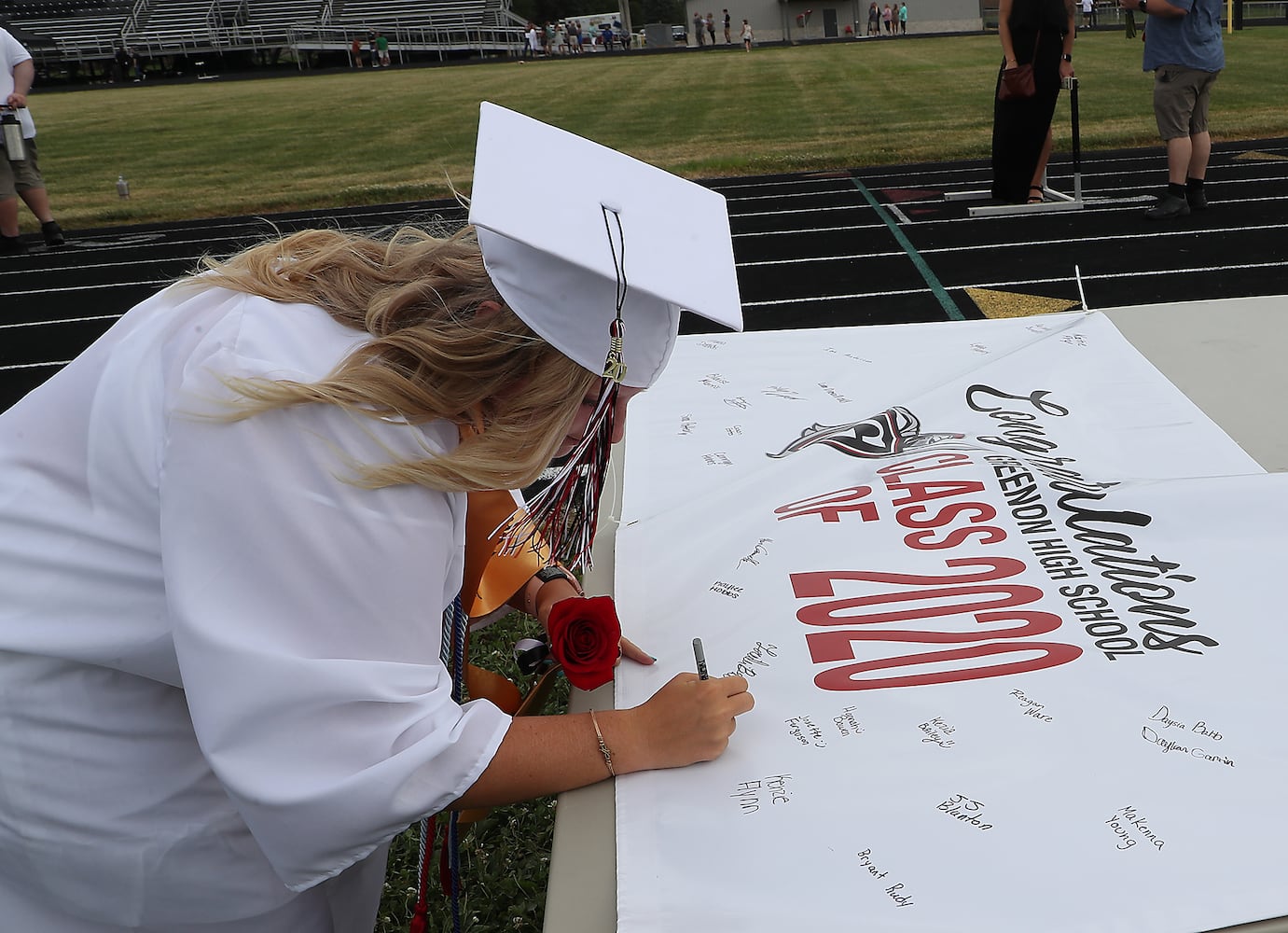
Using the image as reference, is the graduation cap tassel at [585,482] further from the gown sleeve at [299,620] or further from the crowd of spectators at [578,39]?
the crowd of spectators at [578,39]

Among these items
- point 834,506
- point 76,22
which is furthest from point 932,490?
point 76,22

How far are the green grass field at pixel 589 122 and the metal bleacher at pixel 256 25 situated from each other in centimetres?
1289

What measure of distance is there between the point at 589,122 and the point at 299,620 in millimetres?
15439

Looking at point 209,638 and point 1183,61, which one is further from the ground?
point 1183,61

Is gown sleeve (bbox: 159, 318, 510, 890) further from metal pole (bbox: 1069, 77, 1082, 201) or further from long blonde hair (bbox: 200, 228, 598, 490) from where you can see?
metal pole (bbox: 1069, 77, 1082, 201)

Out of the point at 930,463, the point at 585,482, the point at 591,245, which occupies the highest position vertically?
the point at 591,245

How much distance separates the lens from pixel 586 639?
58.9 inches

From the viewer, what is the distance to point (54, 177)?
13.0 meters

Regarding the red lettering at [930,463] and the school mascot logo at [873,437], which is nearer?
the red lettering at [930,463]

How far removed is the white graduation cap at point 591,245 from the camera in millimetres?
1181

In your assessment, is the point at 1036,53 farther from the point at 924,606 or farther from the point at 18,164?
the point at 18,164

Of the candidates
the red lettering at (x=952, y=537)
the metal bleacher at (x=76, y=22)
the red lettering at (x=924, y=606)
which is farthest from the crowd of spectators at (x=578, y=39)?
the red lettering at (x=924, y=606)

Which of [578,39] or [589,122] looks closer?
[589,122]

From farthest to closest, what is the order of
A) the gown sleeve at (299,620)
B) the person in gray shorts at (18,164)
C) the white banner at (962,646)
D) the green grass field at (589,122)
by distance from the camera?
1. the green grass field at (589,122)
2. the person in gray shorts at (18,164)
3. the white banner at (962,646)
4. the gown sleeve at (299,620)
